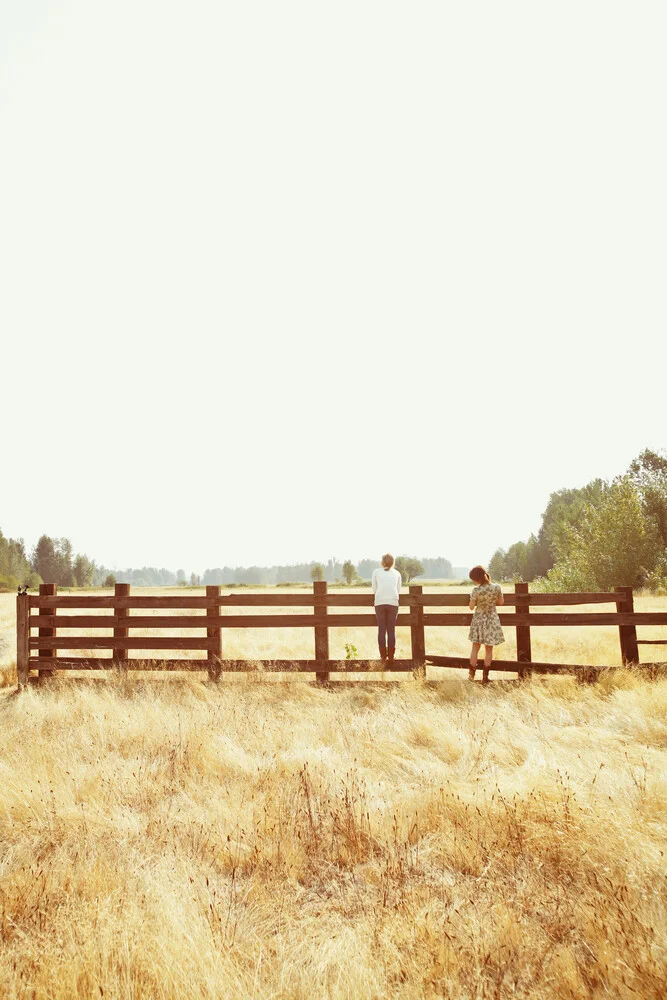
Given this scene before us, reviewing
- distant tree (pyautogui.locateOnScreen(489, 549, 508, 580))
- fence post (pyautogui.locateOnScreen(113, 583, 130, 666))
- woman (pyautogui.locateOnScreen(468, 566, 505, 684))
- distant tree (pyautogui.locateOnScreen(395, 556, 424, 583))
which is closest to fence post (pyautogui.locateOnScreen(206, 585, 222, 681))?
fence post (pyautogui.locateOnScreen(113, 583, 130, 666))

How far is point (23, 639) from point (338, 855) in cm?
914

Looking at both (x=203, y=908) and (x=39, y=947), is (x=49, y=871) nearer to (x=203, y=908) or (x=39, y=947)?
(x=39, y=947)

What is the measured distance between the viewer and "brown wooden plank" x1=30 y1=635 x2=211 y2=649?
10.9 metres

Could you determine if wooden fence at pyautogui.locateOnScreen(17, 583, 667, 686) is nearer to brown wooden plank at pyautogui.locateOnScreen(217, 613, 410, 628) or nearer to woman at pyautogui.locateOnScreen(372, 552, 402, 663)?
brown wooden plank at pyautogui.locateOnScreen(217, 613, 410, 628)

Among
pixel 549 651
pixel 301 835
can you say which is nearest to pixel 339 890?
pixel 301 835

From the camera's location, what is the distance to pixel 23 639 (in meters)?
11.4

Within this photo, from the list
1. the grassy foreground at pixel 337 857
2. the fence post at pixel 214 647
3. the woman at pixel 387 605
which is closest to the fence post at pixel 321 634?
the woman at pixel 387 605

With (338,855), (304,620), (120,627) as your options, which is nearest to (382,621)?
(304,620)

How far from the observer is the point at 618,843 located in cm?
405

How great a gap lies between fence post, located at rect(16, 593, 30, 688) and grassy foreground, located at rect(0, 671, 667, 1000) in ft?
12.9

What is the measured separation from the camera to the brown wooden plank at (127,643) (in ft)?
35.9

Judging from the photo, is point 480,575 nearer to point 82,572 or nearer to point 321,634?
point 321,634

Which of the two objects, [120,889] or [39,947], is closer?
[39,947]

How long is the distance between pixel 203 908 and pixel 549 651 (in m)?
15.8
